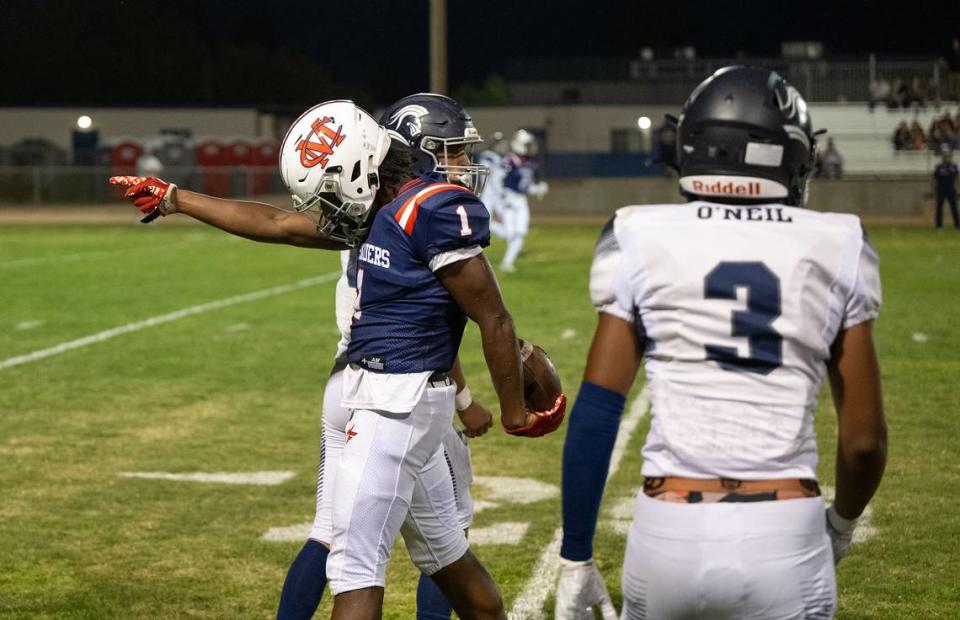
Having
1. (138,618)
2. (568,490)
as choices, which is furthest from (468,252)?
(138,618)

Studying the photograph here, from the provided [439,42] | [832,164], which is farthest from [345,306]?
[832,164]

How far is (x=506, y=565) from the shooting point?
19.1 ft

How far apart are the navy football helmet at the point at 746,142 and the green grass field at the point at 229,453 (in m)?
2.85

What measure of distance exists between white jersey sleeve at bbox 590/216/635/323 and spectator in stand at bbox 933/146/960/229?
29.1 metres

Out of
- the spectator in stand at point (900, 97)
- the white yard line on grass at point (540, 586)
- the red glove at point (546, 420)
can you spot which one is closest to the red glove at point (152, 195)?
the red glove at point (546, 420)

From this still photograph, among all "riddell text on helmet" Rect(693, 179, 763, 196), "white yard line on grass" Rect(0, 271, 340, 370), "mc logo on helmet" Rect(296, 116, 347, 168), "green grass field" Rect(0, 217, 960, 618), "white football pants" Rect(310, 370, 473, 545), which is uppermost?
"mc logo on helmet" Rect(296, 116, 347, 168)

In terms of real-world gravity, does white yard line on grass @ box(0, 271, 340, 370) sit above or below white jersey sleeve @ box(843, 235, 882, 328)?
below

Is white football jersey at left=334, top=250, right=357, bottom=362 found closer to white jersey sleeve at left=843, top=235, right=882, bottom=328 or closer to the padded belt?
the padded belt

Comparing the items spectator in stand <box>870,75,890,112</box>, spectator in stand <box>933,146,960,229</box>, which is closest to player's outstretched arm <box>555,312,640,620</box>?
spectator in stand <box>933,146,960,229</box>

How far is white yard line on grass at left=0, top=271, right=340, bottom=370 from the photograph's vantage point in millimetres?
11859

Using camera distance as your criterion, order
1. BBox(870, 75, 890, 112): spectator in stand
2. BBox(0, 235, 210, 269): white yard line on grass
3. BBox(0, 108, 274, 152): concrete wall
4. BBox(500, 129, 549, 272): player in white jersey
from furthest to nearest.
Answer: BBox(0, 108, 274, 152): concrete wall, BBox(870, 75, 890, 112): spectator in stand, BBox(0, 235, 210, 269): white yard line on grass, BBox(500, 129, 549, 272): player in white jersey

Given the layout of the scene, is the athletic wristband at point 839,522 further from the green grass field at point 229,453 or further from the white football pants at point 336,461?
the green grass field at point 229,453

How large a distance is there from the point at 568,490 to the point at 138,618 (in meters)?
2.88

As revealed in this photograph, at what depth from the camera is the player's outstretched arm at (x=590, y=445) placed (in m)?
2.82
